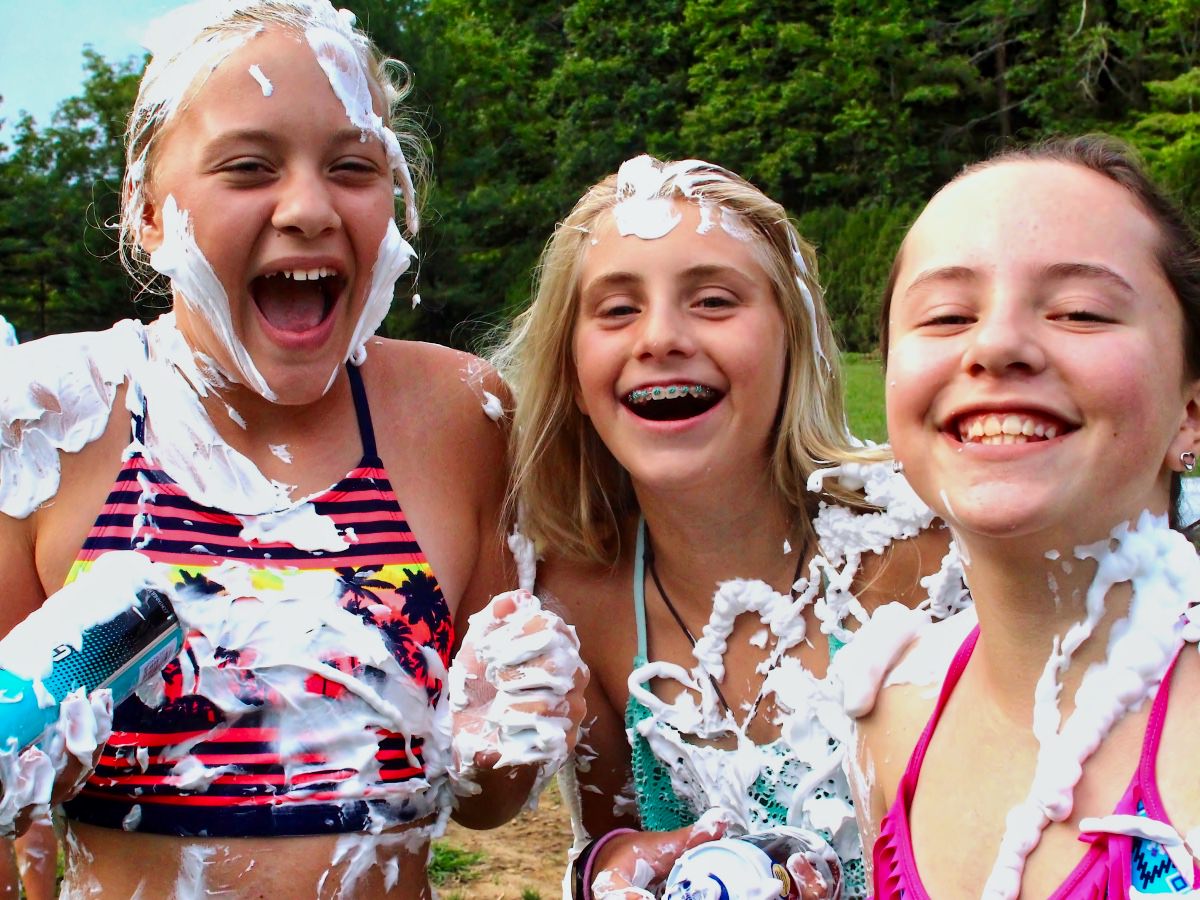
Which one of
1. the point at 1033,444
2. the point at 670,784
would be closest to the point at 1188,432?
the point at 1033,444

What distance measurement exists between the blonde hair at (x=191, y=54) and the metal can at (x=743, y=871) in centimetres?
159

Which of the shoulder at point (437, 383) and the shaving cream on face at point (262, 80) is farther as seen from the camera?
the shoulder at point (437, 383)

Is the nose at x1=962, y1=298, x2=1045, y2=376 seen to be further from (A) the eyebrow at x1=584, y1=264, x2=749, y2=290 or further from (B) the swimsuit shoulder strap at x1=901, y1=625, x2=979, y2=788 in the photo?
(A) the eyebrow at x1=584, y1=264, x2=749, y2=290

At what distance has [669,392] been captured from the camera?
257 centimetres

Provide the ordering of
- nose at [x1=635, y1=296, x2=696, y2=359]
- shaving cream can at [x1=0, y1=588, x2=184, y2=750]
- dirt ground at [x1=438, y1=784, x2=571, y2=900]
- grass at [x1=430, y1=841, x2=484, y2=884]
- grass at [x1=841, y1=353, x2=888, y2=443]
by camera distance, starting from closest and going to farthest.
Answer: shaving cream can at [x1=0, y1=588, x2=184, y2=750] < nose at [x1=635, y1=296, x2=696, y2=359] < dirt ground at [x1=438, y1=784, x2=571, y2=900] < grass at [x1=430, y1=841, x2=484, y2=884] < grass at [x1=841, y1=353, x2=888, y2=443]

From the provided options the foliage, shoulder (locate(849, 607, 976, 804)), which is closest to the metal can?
shoulder (locate(849, 607, 976, 804))

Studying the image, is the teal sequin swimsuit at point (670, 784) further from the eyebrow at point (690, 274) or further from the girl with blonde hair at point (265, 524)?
the eyebrow at point (690, 274)

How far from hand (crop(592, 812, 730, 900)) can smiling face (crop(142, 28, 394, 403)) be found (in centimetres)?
108

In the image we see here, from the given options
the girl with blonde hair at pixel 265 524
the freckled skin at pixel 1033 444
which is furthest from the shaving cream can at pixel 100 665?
the freckled skin at pixel 1033 444

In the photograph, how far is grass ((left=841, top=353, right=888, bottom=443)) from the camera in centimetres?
900

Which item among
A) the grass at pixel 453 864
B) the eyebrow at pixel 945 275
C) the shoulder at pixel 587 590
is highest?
the eyebrow at pixel 945 275

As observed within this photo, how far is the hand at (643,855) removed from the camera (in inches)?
93.7

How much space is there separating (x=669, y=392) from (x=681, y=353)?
83 mm

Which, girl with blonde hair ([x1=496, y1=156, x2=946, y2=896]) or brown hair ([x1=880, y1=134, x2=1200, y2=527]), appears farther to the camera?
girl with blonde hair ([x1=496, y1=156, x2=946, y2=896])
